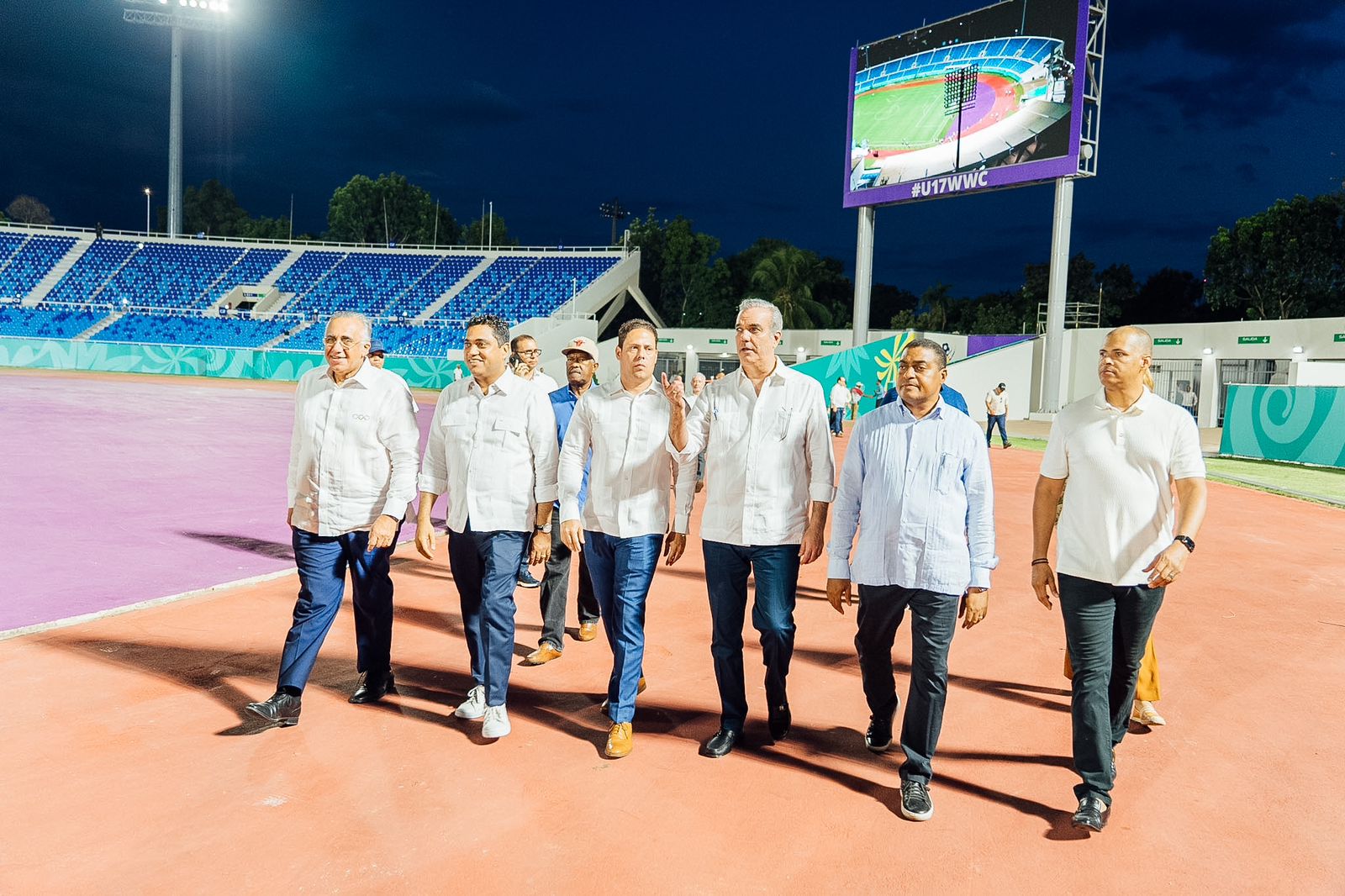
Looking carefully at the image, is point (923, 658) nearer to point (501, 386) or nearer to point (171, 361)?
point (501, 386)

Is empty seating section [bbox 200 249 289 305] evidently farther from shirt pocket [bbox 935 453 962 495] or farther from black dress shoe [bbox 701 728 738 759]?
shirt pocket [bbox 935 453 962 495]

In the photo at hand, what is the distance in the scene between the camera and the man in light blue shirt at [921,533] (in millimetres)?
3586

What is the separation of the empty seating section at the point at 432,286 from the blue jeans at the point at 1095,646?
48.9 meters

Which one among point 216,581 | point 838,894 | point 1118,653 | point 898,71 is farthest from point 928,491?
point 898,71

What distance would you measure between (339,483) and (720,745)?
2.19m

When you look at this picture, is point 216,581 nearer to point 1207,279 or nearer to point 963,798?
point 963,798

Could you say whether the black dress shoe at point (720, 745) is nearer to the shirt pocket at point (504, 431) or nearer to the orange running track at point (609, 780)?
the orange running track at point (609, 780)

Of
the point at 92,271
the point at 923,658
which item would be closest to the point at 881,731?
the point at 923,658

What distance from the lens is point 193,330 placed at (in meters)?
46.1

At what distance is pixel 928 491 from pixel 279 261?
5768 cm

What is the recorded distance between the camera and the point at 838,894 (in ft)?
9.93

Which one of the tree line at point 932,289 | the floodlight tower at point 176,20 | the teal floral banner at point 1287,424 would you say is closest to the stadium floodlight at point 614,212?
the tree line at point 932,289

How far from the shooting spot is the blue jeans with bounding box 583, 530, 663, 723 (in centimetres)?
412

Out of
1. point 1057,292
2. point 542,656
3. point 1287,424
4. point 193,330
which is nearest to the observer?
point 542,656
